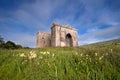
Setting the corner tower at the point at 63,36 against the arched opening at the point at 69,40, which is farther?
the arched opening at the point at 69,40

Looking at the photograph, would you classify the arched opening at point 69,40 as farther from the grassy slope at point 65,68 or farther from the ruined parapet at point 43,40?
the grassy slope at point 65,68

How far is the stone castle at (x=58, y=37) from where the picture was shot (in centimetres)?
3281

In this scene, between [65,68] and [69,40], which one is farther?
[69,40]

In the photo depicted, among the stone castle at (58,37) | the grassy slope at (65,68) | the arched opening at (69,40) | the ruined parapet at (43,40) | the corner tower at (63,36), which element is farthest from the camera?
the arched opening at (69,40)

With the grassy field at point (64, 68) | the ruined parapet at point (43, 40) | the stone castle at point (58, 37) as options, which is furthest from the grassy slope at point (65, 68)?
the ruined parapet at point (43, 40)

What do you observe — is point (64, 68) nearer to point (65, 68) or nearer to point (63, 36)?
point (65, 68)

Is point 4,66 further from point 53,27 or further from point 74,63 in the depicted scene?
point 53,27

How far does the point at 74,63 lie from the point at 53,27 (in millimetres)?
31371

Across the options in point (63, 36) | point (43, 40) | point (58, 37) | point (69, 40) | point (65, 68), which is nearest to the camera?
point (65, 68)

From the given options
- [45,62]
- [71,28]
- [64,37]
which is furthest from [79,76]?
[71,28]

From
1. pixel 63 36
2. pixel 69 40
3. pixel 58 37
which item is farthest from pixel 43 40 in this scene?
pixel 69 40

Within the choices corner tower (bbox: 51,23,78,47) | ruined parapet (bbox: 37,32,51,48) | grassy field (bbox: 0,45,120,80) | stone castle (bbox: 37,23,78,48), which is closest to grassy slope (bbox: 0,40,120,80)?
grassy field (bbox: 0,45,120,80)

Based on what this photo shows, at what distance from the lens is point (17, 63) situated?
330 centimetres

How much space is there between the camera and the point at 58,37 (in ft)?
107
